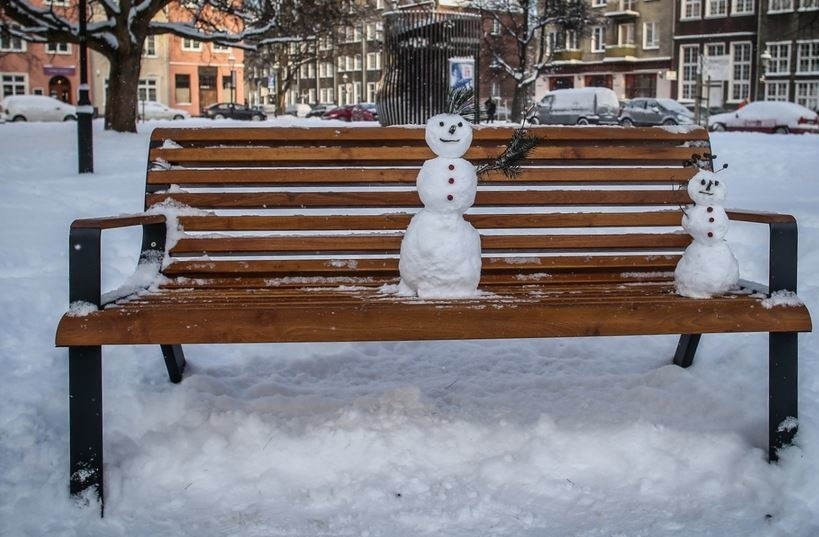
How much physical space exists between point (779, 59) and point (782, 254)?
48348 millimetres

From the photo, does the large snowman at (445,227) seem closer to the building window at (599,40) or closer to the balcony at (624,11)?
the balcony at (624,11)

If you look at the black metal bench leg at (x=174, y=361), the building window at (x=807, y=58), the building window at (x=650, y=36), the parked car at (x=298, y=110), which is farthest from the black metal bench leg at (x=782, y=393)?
the building window at (x=650, y=36)

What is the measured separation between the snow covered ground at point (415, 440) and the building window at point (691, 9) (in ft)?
165

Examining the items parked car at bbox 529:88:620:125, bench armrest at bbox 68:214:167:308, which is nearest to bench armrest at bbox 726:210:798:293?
bench armrest at bbox 68:214:167:308

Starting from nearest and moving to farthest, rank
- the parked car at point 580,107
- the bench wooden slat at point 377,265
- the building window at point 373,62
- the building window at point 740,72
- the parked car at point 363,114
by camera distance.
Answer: the bench wooden slat at point 377,265 < the parked car at point 580,107 < the parked car at point 363,114 < the building window at point 740,72 < the building window at point 373,62

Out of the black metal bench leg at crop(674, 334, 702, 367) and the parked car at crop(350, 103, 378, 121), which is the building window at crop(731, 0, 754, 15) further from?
the black metal bench leg at crop(674, 334, 702, 367)

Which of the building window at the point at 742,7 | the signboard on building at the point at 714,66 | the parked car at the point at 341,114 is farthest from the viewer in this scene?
the building window at the point at 742,7

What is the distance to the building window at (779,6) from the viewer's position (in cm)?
4622

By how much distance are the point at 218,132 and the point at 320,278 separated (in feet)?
2.55

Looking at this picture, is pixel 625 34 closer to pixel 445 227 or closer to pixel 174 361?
pixel 174 361

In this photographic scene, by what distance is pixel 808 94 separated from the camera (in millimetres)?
46219

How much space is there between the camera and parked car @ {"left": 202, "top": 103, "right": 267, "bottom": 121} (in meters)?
47.3

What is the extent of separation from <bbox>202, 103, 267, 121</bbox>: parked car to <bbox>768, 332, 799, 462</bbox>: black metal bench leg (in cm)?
4504

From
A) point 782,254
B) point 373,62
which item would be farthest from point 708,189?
point 373,62
